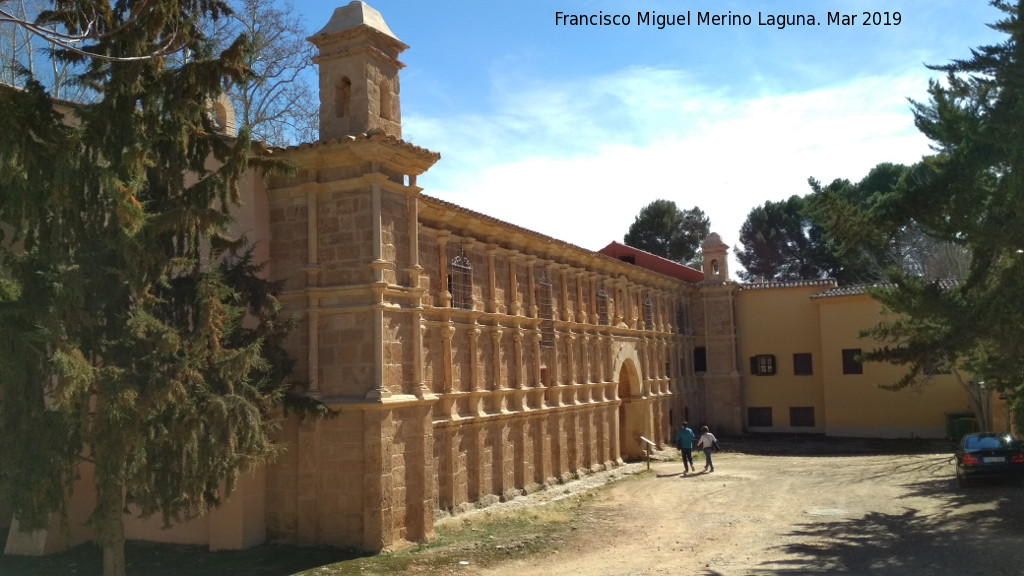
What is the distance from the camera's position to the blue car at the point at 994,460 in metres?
20.0

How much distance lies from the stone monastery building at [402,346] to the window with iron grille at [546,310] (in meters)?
0.06

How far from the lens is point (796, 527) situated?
16.8 metres

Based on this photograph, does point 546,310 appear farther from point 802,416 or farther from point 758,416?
point 802,416

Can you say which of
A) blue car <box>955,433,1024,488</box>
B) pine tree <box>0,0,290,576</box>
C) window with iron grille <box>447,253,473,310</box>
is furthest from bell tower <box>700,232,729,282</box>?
pine tree <box>0,0,290,576</box>

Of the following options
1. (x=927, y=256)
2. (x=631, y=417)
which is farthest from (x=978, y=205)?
(x=927, y=256)

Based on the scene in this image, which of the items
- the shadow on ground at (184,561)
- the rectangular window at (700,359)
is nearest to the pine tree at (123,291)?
the shadow on ground at (184,561)

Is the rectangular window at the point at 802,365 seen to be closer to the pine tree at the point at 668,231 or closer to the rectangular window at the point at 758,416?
the rectangular window at the point at 758,416

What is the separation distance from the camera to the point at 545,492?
22062 millimetres

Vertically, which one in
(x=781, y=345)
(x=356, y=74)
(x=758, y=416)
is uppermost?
(x=356, y=74)

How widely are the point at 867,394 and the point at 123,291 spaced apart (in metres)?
33.8

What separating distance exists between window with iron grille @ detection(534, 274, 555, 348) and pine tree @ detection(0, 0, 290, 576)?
12.7m

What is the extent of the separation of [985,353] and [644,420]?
14.2 m

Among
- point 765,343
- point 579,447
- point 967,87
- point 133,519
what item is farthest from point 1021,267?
point 765,343

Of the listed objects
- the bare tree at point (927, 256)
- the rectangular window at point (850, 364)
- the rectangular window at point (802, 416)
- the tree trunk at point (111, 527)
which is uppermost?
the bare tree at point (927, 256)
